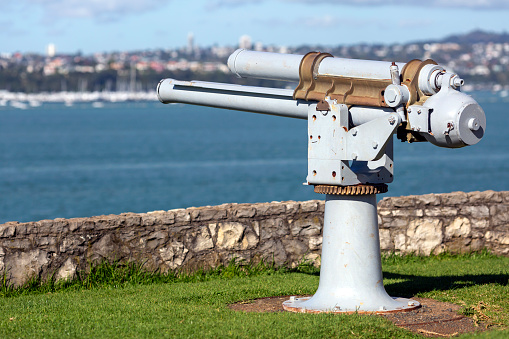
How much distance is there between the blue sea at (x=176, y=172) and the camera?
3797cm

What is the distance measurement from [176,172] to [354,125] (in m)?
44.1

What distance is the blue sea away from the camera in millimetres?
37969

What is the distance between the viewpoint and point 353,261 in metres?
6.13

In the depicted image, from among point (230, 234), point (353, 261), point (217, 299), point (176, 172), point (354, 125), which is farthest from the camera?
point (176, 172)

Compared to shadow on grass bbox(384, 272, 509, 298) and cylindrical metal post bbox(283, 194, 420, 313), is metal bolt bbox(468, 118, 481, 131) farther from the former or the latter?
shadow on grass bbox(384, 272, 509, 298)

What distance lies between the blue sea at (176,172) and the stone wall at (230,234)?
1804 centimetres

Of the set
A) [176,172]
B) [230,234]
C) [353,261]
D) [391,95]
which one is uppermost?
[391,95]

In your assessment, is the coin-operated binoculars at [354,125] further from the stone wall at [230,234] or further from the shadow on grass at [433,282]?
the stone wall at [230,234]

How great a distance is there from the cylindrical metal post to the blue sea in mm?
20702

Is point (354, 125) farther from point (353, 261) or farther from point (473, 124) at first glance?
point (353, 261)

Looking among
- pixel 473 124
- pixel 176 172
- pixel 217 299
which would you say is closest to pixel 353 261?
pixel 217 299

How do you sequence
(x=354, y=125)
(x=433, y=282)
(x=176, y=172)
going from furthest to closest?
1. (x=176, y=172)
2. (x=433, y=282)
3. (x=354, y=125)

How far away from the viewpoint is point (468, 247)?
8844mm

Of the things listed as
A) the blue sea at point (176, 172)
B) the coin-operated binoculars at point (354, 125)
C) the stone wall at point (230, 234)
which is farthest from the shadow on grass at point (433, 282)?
the blue sea at point (176, 172)
